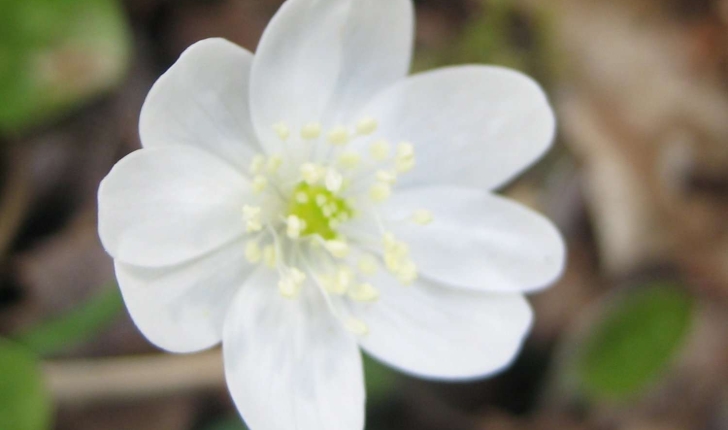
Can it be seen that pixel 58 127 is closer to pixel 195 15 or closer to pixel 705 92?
pixel 195 15

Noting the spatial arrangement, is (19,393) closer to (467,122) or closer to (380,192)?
(380,192)

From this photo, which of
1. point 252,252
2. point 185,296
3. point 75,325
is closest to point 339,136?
point 252,252

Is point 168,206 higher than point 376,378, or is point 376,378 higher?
point 168,206

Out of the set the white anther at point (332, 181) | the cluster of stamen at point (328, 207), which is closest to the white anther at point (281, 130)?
the cluster of stamen at point (328, 207)

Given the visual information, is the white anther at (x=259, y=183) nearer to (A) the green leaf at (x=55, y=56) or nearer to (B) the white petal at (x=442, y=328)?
(B) the white petal at (x=442, y=328)

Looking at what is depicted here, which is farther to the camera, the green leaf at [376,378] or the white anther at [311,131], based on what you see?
the green leaf at [376,378]

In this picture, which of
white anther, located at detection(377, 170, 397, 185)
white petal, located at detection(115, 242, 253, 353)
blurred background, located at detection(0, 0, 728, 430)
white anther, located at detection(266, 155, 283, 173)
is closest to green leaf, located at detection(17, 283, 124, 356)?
blurred background, located at detection(0, 0, 728, 430)

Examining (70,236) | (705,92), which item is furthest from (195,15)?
(705,92)
